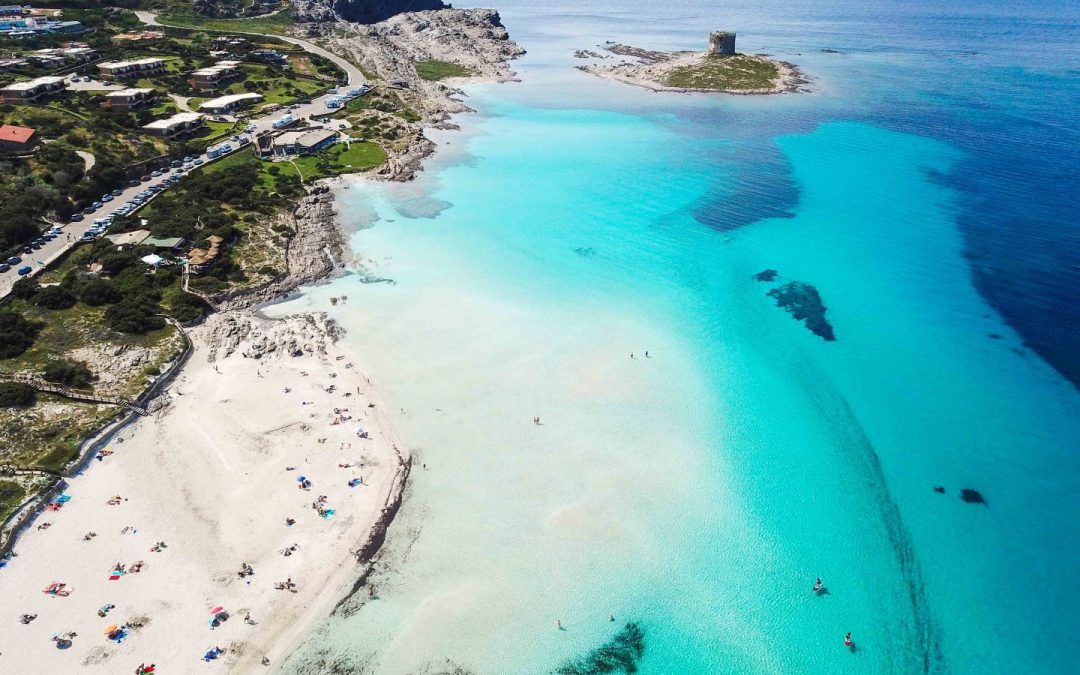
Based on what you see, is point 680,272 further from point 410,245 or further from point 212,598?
point 212,598

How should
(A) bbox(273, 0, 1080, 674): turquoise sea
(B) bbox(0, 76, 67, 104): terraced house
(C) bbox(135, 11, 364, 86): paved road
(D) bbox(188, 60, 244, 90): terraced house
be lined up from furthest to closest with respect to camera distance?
(C) bbox(135, 11, 364, 86): paved road, (D) bbox(188, 60, 244, 90): terraced house, (B) bbox(0, 76, 67, 104): terraced house, (A) bbox(273, 0, 1080, 674): turquoise sea

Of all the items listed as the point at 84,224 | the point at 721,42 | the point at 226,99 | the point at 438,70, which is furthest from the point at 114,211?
the point at 721,42

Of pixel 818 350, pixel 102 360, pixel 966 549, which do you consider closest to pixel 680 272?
pixel 818 350

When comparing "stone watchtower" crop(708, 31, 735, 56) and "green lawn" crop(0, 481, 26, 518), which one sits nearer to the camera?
"green lawn" crop(0, 481, 26, 518)

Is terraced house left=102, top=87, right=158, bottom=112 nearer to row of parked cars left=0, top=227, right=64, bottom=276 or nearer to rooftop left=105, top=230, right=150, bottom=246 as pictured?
row of parked cars left=0, top=227, right=64, bottom=276

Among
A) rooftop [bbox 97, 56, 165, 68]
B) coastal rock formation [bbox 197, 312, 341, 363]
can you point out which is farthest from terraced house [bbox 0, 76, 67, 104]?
coastal rock formation [bbox 197, 312, 341, 363]

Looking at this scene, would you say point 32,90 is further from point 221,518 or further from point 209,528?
point 209,528

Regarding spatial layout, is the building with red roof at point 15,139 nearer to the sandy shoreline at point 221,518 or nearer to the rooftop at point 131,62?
the rooftop at point 131,62
